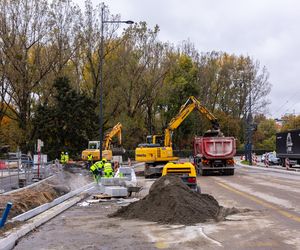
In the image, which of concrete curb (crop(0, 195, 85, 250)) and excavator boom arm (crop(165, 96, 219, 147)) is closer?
concrete curb (crop(0, 195, 85, 250))

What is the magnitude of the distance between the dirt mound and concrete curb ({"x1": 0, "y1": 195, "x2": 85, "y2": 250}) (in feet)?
6.45

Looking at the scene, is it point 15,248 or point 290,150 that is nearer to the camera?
point 15,248

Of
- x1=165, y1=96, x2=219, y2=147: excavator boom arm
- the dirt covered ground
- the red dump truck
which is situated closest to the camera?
the dirt covered ground

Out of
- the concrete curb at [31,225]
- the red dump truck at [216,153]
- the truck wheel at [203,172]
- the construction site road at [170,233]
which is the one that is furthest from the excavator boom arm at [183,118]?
the construction site road at [170,233]

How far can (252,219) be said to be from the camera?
1321 centimetres

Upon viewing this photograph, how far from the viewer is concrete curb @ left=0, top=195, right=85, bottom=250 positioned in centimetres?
977

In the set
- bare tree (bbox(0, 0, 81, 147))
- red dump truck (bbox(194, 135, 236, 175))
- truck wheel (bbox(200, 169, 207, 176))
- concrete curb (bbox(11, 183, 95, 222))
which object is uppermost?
bare tree (bbox(0, 0, 81, 147))

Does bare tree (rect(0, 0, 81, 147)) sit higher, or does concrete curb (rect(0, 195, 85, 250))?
bare tree (rect(0, 0, 81, 147))

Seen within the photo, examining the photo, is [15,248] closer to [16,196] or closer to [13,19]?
[16,196]

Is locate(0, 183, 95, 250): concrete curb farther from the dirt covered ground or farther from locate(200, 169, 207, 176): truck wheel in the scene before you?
locate(200, 169, 207, 176): truck wheel

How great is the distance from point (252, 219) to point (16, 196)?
27.2 ft

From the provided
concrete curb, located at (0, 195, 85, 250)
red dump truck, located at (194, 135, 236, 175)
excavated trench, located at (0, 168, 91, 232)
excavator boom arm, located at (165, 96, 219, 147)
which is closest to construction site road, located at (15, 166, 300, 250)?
concrete curb, located at (0, 195, 85, 250)

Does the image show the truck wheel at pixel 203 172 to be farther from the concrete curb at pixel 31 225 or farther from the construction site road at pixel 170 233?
the construction site road at pixel 170 233

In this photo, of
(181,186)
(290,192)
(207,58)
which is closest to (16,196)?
(181,186)
